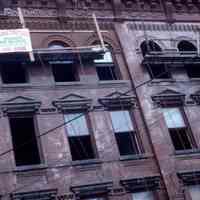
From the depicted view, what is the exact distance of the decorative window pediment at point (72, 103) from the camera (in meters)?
18.5

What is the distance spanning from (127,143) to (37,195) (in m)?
4.49

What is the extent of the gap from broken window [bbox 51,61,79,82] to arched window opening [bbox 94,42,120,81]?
1071mm

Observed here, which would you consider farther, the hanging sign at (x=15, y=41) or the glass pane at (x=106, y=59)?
the glass pane at (x=106, y=59)

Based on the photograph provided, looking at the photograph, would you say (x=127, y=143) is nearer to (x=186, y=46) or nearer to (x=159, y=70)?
(x=159, y=70)

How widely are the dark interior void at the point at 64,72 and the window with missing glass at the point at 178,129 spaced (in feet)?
13.4

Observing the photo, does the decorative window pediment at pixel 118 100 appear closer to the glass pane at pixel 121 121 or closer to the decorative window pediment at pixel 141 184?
the glass pane at pixel 121 121

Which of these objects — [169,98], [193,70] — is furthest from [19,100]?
[193,70]

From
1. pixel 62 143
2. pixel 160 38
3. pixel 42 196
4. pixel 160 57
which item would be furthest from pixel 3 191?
pixel 160 38

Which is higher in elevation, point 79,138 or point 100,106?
point 100,106

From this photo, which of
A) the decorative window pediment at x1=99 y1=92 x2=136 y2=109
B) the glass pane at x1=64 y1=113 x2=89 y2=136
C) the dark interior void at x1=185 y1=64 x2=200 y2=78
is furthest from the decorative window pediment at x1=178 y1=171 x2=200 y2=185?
the dark interior void at x1=185 y1=64 x2=200 y2=78

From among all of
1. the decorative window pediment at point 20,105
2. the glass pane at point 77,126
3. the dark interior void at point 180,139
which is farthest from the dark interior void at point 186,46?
the decorative window pediment at point 20,105

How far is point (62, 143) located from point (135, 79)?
4.61 meters

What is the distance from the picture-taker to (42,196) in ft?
53.7

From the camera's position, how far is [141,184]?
58.3 ft
